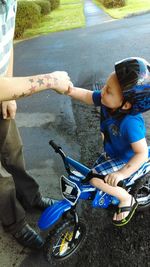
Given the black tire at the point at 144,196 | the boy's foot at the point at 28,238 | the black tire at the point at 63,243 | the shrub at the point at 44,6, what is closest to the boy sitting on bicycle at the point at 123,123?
the black tire at the point at 63,243

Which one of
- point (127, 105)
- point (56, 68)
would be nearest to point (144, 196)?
point (127, 105)

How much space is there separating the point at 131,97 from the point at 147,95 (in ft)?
0.34

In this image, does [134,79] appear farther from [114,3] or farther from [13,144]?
[114,3]

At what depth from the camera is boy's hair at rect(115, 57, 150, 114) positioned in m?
2.33

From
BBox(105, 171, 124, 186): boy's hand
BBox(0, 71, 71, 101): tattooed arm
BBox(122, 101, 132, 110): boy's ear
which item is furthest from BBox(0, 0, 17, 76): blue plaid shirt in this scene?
BBox(105, 171, 124, 186): boy's hand

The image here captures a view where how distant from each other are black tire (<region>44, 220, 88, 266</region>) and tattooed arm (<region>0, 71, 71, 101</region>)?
994mm

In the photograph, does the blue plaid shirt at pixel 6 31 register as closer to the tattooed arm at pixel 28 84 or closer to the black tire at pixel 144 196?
the tattooed arm at pixel 28 84

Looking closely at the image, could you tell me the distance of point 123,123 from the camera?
2.53 meters

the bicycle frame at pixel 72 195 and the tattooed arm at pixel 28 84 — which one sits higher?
the tattooed arm at pixel 28 84

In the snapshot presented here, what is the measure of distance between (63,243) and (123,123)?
39.7 inches

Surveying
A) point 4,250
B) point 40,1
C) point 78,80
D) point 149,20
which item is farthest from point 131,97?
point 40,1

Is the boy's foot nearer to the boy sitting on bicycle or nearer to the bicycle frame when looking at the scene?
the bicycle frame

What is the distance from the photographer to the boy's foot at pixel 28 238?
9.61 ft

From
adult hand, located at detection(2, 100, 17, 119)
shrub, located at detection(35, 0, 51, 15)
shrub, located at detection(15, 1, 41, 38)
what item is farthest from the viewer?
shrub, located at detection(35, 0, 51, 15)
